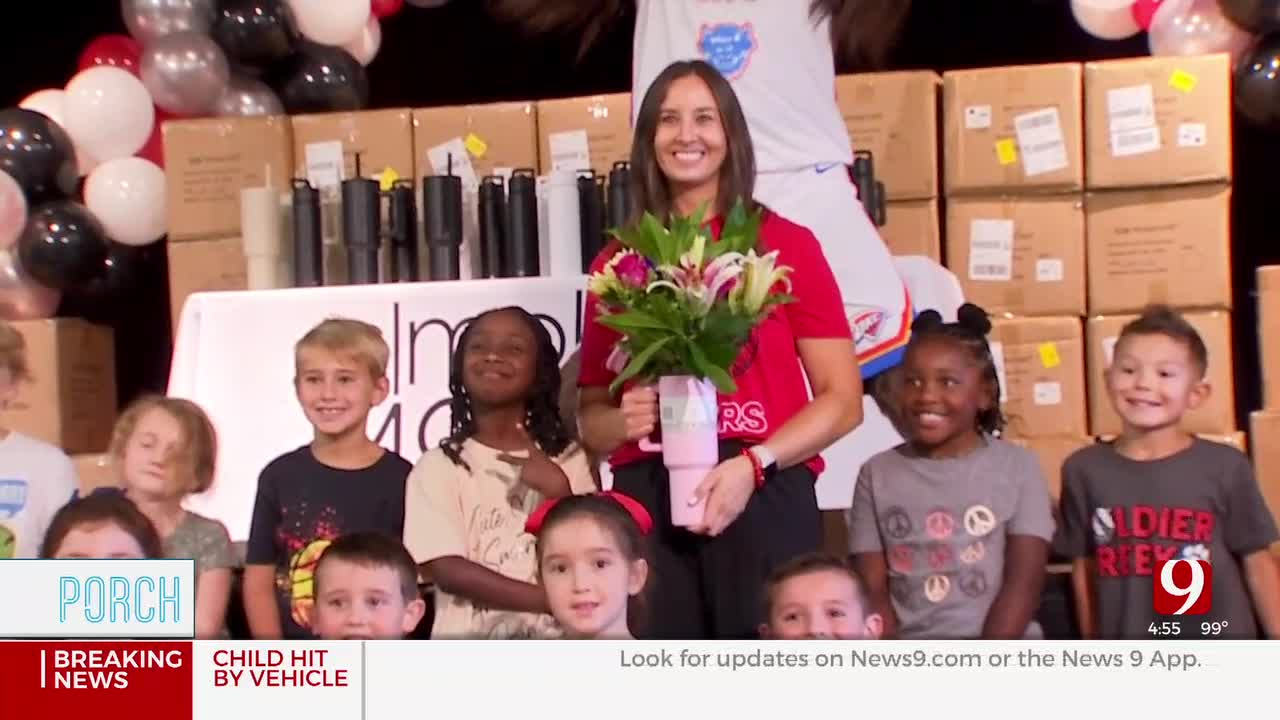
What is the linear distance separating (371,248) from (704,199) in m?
1.40

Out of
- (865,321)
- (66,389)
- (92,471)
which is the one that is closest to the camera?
(865,321)

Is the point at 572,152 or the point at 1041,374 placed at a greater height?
the point at 572,152

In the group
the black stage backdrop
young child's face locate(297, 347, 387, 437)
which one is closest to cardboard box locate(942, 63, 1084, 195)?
the black stage backdrop

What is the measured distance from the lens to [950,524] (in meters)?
2.72

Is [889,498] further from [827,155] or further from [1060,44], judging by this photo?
[1060,44]

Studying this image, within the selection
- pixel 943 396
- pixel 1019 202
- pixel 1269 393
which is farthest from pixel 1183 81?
pixel 943 396

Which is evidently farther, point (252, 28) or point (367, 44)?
point (367, 44)

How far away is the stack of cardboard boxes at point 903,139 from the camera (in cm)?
419

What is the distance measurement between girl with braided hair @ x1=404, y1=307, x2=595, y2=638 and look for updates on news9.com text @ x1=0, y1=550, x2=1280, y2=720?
9cm

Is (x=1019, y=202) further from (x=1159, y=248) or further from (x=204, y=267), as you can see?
(x=204, y=267)

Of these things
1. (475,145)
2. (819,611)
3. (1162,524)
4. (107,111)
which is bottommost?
(819,611)

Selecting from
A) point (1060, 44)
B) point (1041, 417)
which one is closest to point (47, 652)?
point (1041, 417)

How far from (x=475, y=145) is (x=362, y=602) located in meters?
1.81

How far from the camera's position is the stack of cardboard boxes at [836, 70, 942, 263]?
→ 13.7 feet
